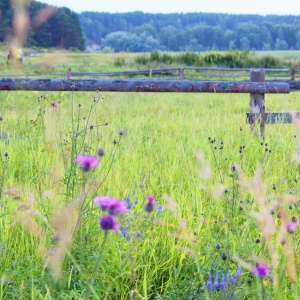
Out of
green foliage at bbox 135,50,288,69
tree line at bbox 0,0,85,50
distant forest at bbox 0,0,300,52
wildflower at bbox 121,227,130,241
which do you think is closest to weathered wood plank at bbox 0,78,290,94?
tree line at bbox 0,0,85,50

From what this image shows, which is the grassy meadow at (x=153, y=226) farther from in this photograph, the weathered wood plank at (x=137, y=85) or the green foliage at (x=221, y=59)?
the green foliage at (x=221, y=59)

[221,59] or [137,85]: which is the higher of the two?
[137,85]

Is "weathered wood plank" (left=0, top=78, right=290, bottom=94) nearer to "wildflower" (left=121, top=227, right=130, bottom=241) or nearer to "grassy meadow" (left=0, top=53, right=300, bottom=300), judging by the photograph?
"grassy meadow" (left=0, top=53, right=300, bottom=300)

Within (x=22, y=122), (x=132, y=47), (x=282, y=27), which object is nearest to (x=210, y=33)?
(x=282, y=27)

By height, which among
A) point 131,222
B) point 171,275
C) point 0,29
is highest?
point 0,29

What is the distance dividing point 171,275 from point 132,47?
11618 centimetres

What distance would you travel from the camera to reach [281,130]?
5281 mm

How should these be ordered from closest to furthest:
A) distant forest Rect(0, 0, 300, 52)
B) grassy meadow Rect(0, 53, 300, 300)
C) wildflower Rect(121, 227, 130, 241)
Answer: grassy meadow Rect(0, 53, 300, 300) → wildflower Rect(121, 227, 130, 241) → distant forest Rect(0, 0, 300, 52)

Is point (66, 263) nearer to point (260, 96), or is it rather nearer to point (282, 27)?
point (260, 96)

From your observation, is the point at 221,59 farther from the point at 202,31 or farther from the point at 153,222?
the point at 202,31

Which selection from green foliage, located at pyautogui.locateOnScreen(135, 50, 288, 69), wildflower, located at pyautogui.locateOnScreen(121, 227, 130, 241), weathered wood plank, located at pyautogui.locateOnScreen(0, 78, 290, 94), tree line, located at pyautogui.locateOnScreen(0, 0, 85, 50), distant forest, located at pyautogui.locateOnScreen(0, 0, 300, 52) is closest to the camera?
wildflower, located at pyautogui.locateOnScreen(121, 227, 130, 241)

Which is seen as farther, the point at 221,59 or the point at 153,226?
the point at 221,59

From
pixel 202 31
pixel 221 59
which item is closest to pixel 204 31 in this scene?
pixel 202 31

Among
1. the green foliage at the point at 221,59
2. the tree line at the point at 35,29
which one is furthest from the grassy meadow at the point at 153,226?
the green foliage at the point at 221,59
